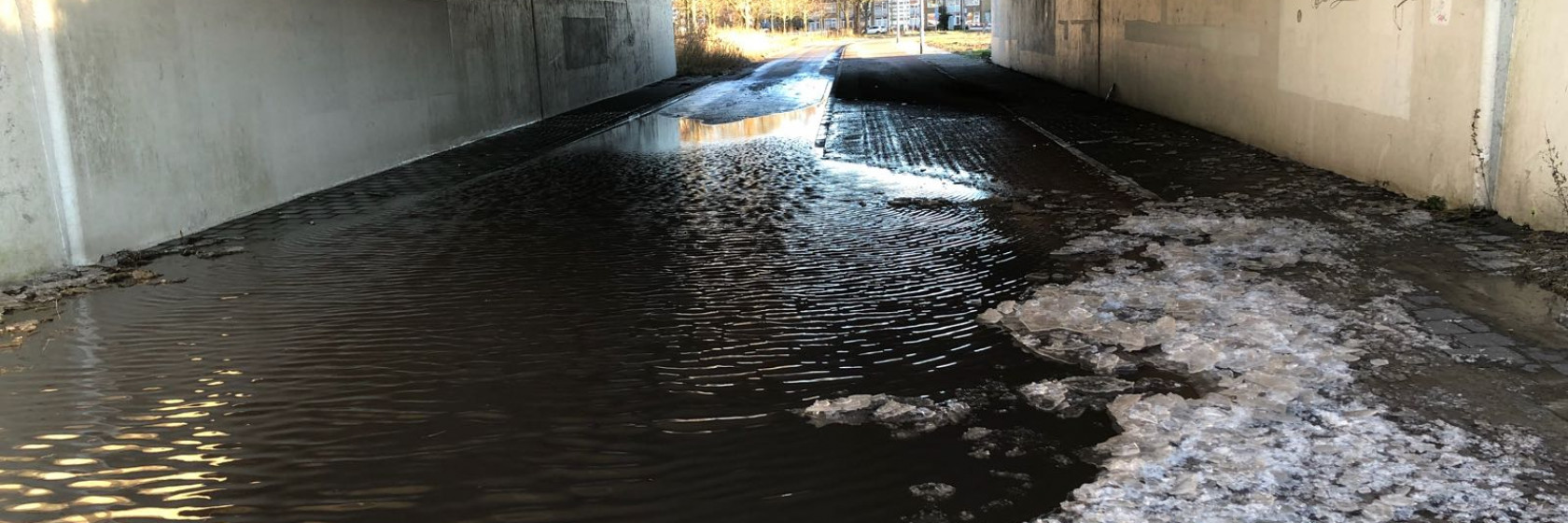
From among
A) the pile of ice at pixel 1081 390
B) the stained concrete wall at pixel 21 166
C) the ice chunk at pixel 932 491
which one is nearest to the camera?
the ice chunk at pixel 932 491

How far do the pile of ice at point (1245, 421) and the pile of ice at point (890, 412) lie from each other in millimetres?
427

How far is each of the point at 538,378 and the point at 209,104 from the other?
6353 mm

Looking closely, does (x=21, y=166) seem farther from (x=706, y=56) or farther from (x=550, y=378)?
(x=706, y=56)

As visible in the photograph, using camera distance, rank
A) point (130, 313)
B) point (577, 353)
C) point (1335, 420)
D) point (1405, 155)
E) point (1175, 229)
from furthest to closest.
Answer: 1. point (1405, 155)
2. point (1175, 229)
3. point (130, 313)
4. point (577, 353)
5. point (1335, 420)

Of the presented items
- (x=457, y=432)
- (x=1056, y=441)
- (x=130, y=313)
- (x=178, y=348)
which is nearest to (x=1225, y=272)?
(x=1056, y=441)

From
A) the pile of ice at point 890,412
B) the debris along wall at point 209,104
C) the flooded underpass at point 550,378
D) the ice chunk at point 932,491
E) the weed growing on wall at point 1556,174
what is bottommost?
the ice chunk at point 932,491

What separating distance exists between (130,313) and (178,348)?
105cm

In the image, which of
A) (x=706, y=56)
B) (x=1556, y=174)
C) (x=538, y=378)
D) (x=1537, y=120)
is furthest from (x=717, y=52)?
(x=538, y=378)

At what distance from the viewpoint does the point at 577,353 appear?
18.4 ft

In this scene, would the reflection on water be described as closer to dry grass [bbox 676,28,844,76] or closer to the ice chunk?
the ice chunk

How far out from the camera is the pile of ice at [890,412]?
14.8ft

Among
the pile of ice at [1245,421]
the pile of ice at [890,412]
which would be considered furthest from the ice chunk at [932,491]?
the pile of ice at [890,412]

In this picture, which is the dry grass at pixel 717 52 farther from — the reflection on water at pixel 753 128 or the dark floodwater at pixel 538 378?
the dark floodwater at pixel 538 378

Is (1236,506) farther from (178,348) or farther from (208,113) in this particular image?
(208,113)
